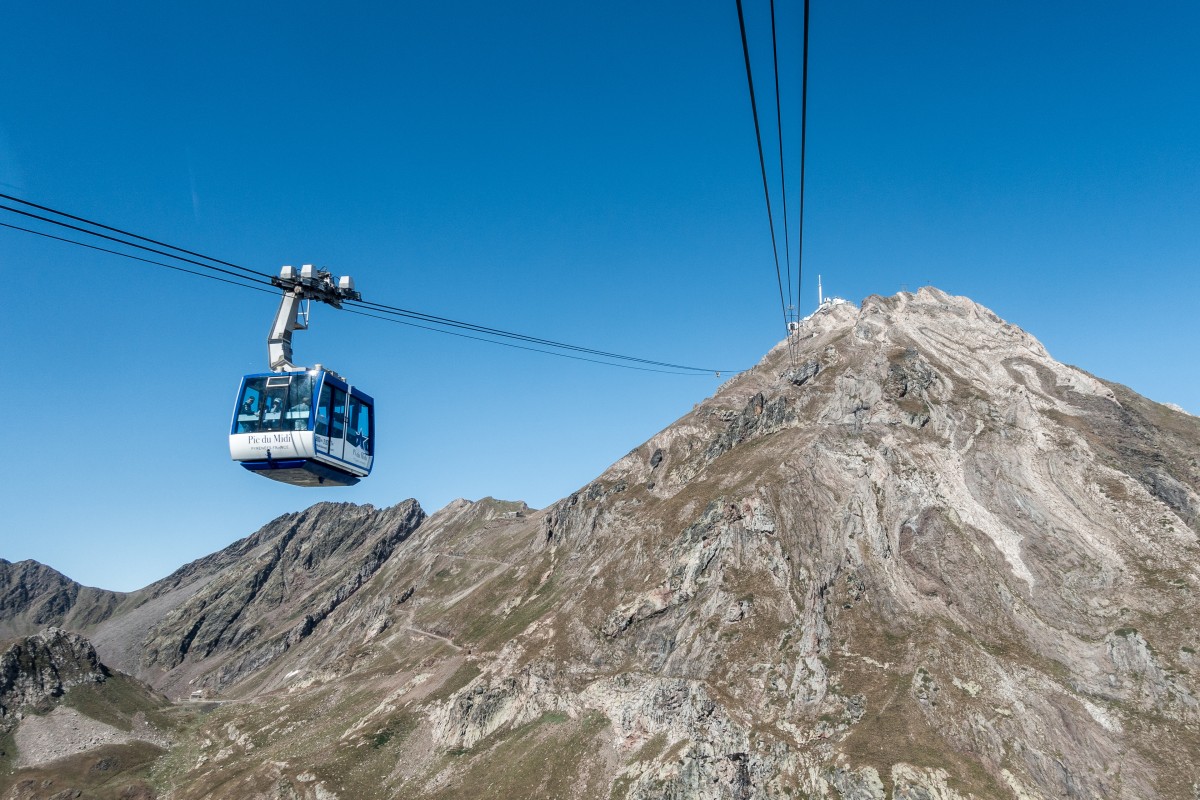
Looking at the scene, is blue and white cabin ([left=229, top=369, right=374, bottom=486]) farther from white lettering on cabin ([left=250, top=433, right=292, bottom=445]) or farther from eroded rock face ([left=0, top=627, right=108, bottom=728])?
eroded rock face ([left=0, top=627, right=108, bottom=728])

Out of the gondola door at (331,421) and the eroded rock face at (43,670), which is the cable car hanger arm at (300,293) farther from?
the eroded rock face at (43,670)

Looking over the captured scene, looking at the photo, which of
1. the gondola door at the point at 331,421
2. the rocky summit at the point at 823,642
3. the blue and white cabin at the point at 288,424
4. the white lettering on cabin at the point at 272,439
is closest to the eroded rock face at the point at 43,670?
the rocky summit at the point at 823,642

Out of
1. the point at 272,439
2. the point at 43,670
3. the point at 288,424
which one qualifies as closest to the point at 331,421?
the point at 288,424

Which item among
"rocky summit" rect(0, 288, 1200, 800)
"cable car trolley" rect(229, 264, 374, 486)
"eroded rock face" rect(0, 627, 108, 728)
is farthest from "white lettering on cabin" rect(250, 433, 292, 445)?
"eroded rock face" rect(0, 627, 108, 728)

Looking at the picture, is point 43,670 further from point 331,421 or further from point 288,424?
point 288,424

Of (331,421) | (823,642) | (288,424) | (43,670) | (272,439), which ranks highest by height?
(331,421)
